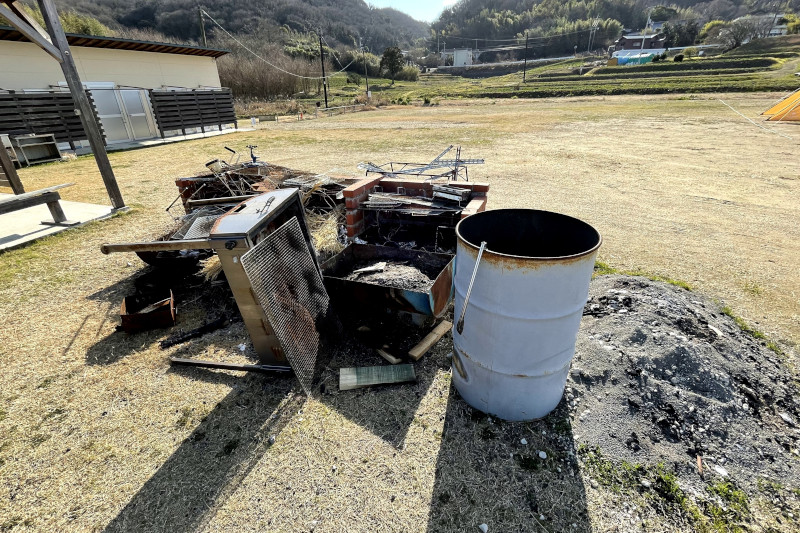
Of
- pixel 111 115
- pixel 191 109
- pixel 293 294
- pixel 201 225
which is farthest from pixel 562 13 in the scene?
pixel 293 294

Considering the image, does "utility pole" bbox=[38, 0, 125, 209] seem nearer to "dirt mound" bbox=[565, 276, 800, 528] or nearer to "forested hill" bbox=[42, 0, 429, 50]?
"dirt mound" bbox=[565, 276, 800, 528]

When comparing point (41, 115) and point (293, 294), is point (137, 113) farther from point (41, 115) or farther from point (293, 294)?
point (293, 294)

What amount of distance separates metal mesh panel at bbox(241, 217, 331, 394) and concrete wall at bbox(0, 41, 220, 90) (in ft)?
60.0

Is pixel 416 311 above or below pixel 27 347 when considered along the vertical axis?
above

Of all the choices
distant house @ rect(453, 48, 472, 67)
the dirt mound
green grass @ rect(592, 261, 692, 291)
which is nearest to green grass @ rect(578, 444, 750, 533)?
the dirt mound

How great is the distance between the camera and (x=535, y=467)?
7.75 ft

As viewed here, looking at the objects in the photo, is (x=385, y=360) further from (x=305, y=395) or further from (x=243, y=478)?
(x=243, y=478)

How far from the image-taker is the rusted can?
86.4 inches

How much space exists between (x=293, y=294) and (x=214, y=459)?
1259 millimetres

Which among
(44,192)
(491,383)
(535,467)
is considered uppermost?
(44,192)

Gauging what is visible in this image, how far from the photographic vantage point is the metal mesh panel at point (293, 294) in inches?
104

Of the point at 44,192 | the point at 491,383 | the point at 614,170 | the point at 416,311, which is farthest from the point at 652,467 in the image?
the point at 614,170

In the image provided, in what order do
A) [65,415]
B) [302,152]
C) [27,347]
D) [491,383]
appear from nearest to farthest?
[491,383], [65,415], [27,347], [302,152]

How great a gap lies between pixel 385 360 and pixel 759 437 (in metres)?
2.68
